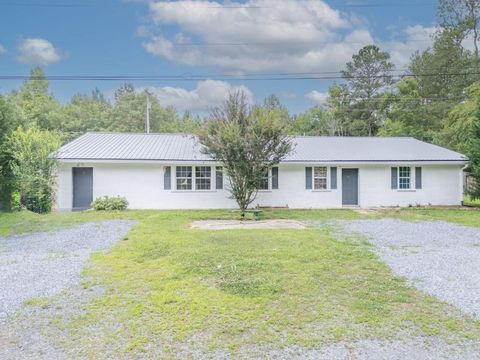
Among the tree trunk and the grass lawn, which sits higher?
the tree trunk

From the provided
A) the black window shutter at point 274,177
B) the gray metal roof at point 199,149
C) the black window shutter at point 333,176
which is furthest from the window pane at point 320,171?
the black window shutter at point 274,177

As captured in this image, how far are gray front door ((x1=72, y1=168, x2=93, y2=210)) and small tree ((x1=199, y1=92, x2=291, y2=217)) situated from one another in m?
5.95

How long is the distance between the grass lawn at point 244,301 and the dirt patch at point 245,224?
2560mm

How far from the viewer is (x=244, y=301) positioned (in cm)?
466

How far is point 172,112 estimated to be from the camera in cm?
5828

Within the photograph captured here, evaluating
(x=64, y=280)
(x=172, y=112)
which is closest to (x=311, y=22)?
(x=64, y=280)

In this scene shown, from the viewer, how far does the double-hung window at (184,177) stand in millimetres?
15992

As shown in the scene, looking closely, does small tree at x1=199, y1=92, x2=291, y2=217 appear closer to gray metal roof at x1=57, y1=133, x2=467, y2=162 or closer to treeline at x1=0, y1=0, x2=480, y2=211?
treeline at x1=0, y1=0, x2=480, y2=211

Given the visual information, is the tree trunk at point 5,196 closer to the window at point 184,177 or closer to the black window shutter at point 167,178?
the black window shutter at point 167,178

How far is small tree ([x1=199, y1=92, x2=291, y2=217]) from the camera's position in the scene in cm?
1241

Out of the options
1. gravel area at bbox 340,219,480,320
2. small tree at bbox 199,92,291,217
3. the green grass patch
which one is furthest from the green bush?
gravel area at bbox 340,219,480,320

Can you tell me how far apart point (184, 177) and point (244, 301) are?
11.8m

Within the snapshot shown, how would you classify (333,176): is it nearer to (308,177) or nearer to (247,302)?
(308,177)

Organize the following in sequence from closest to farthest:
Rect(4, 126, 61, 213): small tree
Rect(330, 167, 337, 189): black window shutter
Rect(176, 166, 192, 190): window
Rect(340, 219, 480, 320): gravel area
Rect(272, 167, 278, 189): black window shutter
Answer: Rect(340, 219, 480, 320): gravel area → Rect(4, 126, 61, 213): small tree → Rect(176, 166, 192, 190): window → Rect(272, 167, 278, 189): black window shutter → Rect(330, 167, 337, 189): black window shutter
